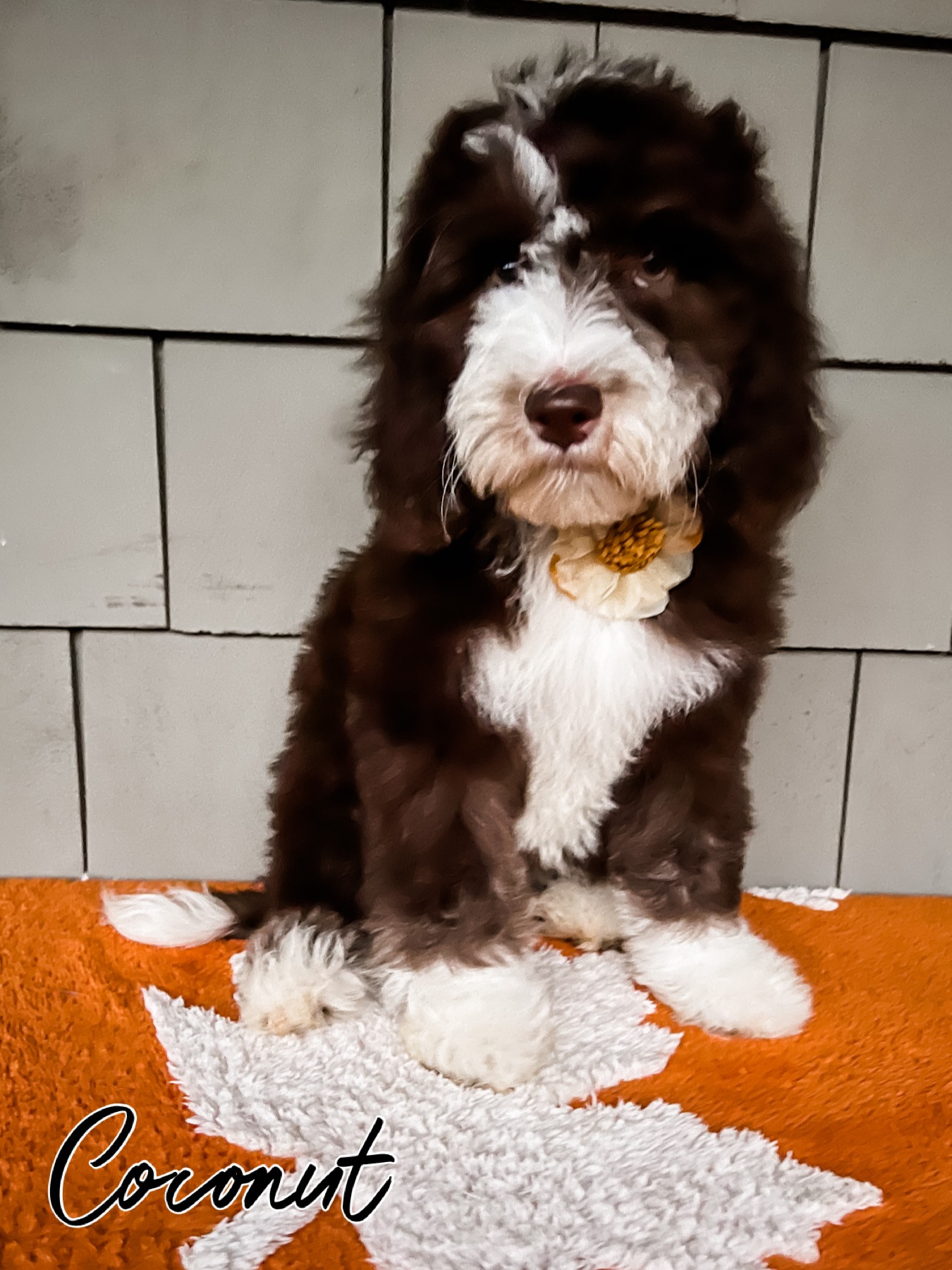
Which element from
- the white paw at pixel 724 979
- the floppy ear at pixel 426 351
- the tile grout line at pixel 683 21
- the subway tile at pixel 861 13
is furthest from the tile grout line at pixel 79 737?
the subway tile at pixel 861 13

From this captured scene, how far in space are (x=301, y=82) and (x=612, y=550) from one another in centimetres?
A: 73

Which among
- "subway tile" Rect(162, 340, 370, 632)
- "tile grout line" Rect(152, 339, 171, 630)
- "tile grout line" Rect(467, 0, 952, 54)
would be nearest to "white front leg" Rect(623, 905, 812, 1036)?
"subway tile" Rect(162, 340, 370, 632)

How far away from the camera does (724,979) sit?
1.02m

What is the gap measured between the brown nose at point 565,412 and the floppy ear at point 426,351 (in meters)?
0.12

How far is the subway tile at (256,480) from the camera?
46.2 inches

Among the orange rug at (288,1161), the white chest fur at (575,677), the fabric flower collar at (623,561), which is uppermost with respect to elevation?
the fabric flower collar at (623,561)

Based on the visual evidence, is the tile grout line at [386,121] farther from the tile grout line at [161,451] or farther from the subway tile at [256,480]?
the tile grout line at [161,451]

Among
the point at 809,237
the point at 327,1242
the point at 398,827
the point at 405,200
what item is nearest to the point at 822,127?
the point at 809,237

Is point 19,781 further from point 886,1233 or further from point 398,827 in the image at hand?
point 886,1233

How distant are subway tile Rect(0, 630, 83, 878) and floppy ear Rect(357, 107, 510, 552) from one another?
64cm

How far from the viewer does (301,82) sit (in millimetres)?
1100

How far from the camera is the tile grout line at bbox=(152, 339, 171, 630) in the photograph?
1.17m

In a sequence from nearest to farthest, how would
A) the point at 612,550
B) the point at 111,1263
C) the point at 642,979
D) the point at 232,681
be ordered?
1. the point at 111,1263
2. the point at 612,550
3. the point at 642,979
4. the point at 232,681

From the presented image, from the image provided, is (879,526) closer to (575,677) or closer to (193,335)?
(575,677)
